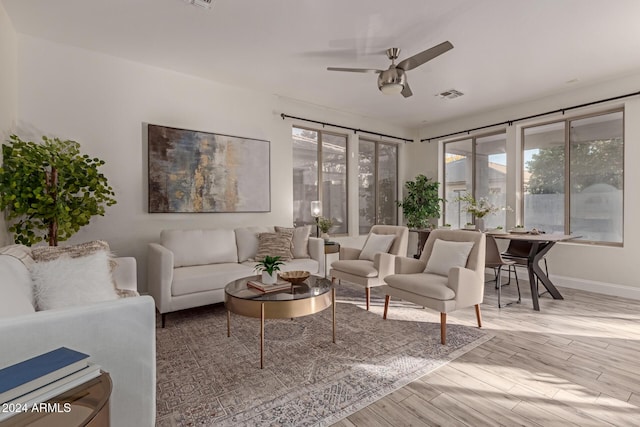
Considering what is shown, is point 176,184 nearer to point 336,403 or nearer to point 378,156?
point 336,403

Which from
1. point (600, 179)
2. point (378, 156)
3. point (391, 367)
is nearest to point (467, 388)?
point (391, 367)

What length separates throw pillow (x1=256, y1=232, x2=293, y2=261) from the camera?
12.9ft

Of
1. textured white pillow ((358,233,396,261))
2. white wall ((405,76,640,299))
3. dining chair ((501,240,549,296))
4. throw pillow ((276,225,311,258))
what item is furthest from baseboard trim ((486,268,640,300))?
throw pillow ((276,225,311,258))

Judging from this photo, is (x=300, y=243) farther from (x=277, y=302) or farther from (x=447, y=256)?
(x=277, y=302)

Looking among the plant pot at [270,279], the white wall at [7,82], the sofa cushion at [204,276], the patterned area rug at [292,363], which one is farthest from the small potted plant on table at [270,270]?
the white wall at [7,82]

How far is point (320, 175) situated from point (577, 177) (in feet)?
12.7

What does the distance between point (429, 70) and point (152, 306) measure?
3.89m

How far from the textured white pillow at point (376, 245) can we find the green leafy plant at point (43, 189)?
2955 mm

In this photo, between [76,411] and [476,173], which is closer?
[76,411]

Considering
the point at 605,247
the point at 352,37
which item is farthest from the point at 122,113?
the point at 605,247

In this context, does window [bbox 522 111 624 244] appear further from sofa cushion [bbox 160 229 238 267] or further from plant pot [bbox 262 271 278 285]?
sofa cushion [bbox 160 229 238 267]

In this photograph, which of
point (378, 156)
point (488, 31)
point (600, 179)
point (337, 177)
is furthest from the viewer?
point (378, 156)

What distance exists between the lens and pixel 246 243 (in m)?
4.03

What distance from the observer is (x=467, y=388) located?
6.57ft
